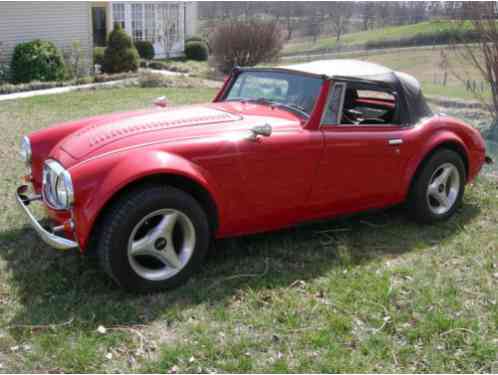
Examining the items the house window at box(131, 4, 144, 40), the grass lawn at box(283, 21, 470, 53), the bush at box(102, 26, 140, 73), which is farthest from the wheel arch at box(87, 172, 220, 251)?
the house window at box(131, 4, 144, 40)

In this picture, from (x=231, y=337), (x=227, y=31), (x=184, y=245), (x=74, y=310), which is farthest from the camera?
(x=227, y=31)

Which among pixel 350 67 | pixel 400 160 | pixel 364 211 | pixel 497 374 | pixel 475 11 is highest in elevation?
pixel 475 11

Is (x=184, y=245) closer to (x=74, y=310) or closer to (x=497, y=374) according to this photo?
(x=74, y=310)

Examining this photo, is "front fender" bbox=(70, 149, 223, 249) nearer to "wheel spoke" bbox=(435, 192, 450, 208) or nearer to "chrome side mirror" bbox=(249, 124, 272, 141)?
"chrome side mirror" bbox=(249, 124, 272, 141)

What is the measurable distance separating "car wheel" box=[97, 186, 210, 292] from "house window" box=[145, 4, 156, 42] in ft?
79.0

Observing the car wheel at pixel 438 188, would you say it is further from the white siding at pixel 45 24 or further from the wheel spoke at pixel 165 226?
the white siding at pixel 45 24

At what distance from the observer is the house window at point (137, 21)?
2588 centimetres

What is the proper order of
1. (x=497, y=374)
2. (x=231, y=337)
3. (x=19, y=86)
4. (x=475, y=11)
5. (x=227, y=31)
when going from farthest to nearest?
(x=227, y=31)
(x=19, y=86)
(x=475, y=11)
(x=231, y=337)
(x=497, y=374)

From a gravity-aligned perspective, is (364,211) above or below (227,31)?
below

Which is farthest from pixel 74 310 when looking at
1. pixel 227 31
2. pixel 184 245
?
pixel 227 31

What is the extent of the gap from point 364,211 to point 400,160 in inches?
21.3

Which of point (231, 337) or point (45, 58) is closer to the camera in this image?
point (231, 337)

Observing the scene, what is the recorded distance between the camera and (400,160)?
15.0 feet

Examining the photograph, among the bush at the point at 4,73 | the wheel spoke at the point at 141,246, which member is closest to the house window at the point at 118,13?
the bush at the point at 4,73
